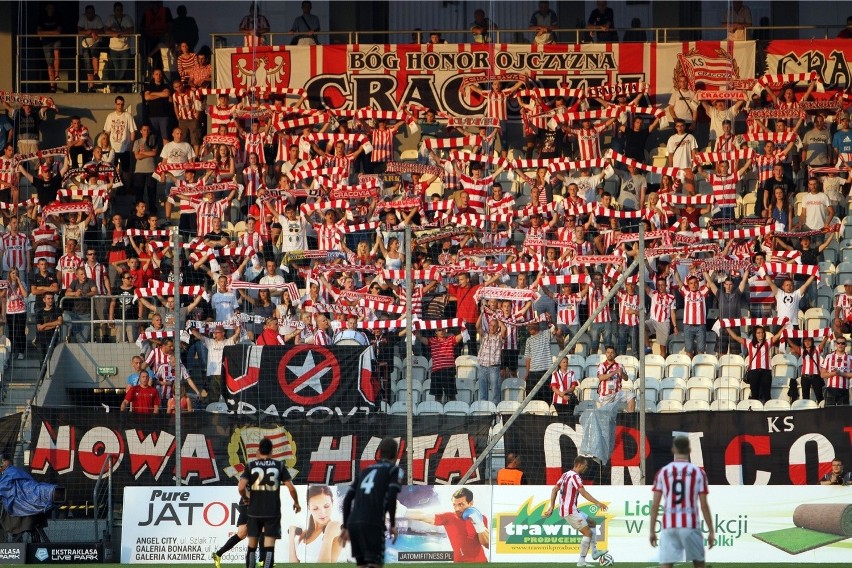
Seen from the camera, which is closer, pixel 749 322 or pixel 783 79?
pixel 749 322

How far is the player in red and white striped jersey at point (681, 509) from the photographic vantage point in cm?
1235

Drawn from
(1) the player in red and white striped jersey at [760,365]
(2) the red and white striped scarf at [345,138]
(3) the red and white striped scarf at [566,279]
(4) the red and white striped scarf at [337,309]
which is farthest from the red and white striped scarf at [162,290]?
(1) the player in red and white striped jersey at [760,365]

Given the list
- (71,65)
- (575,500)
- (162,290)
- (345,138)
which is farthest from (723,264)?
(71,65)

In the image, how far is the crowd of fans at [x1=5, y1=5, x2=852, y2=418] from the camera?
65.4 feet

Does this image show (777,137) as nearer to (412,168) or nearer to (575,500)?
(412,168)

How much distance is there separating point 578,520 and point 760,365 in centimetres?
511

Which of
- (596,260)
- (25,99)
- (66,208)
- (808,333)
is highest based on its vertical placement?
(25,99)

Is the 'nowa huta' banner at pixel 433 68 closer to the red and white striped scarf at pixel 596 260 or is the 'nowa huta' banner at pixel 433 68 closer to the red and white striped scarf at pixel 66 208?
the red and white striped scarf at pixel 66 208

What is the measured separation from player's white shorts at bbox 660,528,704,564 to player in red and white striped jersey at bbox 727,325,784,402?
8.14m

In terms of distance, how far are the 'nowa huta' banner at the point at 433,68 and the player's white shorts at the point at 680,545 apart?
55.1 ft

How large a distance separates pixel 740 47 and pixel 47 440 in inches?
645

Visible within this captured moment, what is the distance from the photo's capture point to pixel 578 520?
16688mm

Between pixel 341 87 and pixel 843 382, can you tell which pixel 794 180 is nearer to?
pixel 843 382

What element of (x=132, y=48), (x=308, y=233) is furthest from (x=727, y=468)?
(x=132, y=48)
